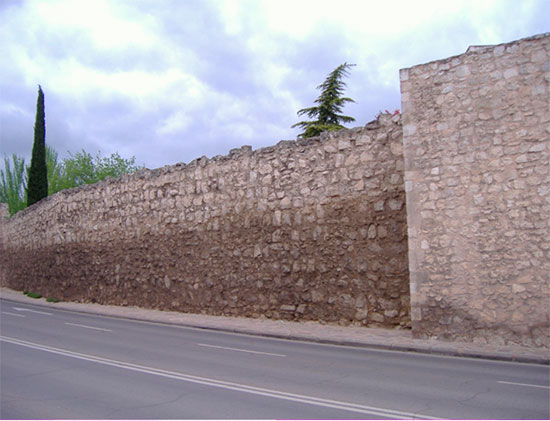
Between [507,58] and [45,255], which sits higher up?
[507,58]

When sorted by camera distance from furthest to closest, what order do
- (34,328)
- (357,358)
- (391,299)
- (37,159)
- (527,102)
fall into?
1. (37,159)
2. (34,328)
3. (391,299)
4. (527,102)
5. (357,358)

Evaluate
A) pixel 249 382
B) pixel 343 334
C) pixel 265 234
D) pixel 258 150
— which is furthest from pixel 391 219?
pixel 249 382

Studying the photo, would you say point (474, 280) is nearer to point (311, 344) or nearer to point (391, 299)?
point (391, 299)

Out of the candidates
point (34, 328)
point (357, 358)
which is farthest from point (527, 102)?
point (34, 328)

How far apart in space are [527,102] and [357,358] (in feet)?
20.3

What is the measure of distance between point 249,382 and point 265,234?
847cm

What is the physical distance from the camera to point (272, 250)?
15258mm

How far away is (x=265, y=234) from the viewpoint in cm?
1546

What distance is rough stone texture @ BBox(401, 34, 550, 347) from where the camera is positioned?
1042cm

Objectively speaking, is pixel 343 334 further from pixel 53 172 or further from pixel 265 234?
pixel 53 172

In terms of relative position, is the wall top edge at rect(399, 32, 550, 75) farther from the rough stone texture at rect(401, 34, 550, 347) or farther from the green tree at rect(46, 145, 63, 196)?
the green tree at rect(46, 145, 63, 196)

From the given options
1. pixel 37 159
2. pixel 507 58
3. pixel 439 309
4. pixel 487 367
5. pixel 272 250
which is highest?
pixel 37 159

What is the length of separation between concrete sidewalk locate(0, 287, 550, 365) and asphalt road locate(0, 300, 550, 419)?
407 millimetres

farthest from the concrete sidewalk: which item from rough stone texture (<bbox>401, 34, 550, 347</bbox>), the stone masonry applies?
rough stone texture (<bbox>401, 34, 550, 347</bbox>)
